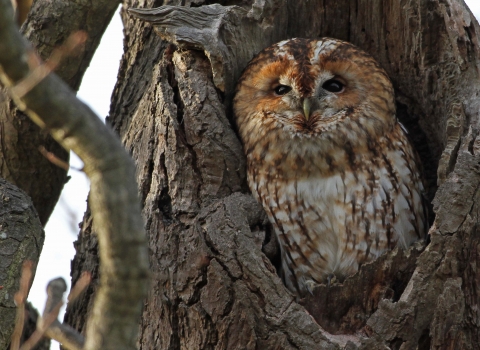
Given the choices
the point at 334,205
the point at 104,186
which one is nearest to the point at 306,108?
the point at 334,205

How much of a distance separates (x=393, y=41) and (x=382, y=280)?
54.9 inches

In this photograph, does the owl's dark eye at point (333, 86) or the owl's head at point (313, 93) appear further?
the owl's dark eye at point (333, 86)

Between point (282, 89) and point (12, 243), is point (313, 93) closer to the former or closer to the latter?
point (282, 89)

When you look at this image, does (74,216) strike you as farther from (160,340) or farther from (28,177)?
(28,177)

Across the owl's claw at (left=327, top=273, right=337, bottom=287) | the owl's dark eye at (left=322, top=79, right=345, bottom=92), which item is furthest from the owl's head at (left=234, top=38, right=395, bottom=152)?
the owl's claw at (left=327, top=273, right=337, bottom=287)

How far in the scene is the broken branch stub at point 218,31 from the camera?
335 centimetres

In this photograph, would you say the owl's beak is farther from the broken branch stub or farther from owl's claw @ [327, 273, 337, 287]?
owl's claw @ [327, 273, 337, 287]

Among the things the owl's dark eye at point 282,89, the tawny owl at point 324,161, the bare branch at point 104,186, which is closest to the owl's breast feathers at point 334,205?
the tawny owl at point 324,161

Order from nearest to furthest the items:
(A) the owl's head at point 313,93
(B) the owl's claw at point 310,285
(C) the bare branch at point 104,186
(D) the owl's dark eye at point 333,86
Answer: (C) the bare branch at point 104,186
(B) the owl's claw at point 310,285
(A) the owl's head at point 313,93
(D) the owl's dark eye at point 333,86

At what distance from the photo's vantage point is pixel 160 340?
9.79 ft

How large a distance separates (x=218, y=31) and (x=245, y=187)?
2.42 feet

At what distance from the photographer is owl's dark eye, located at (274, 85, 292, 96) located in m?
3.54

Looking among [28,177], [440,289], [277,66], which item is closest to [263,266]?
[440,289]

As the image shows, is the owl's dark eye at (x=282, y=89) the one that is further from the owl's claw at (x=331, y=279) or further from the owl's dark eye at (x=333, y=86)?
the owl's claw at (x=331, y=279)
